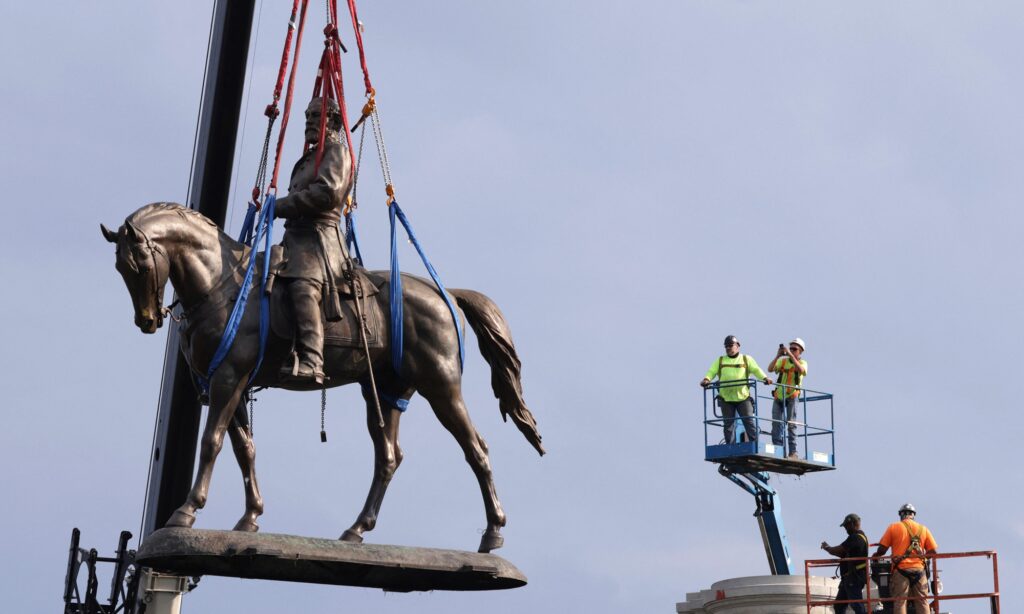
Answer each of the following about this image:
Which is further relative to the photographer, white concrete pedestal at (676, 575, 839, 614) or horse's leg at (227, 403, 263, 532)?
white concrete pedestal at (676, 575, 839, 614)

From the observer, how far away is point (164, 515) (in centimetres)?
2667

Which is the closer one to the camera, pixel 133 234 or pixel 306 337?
pixel 133 234

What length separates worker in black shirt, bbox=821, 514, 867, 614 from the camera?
24859 mm

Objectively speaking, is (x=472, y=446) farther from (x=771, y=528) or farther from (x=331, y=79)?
(x=771, y=528)

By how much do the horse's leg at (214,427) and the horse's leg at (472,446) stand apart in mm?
1905

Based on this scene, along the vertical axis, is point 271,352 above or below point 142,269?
below

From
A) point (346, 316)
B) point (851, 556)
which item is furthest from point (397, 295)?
point (851, 556)

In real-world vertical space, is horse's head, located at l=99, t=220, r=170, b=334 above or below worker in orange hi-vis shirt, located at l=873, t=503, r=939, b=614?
above

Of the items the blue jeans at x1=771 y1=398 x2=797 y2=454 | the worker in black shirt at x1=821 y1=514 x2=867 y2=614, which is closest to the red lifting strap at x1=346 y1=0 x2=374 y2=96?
the worker in black shirt at x1=821 y1=514 x2=867 y2=614

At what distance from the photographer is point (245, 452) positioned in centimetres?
1753

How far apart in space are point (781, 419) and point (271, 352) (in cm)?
1792

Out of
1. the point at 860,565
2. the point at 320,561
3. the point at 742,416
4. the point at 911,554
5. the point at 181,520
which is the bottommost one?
the point at 320,561

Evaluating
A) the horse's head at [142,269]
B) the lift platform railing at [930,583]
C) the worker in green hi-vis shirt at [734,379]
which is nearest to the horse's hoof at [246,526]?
the horse's head at [142,269]

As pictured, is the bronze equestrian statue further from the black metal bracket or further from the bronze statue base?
the black metal bracket
